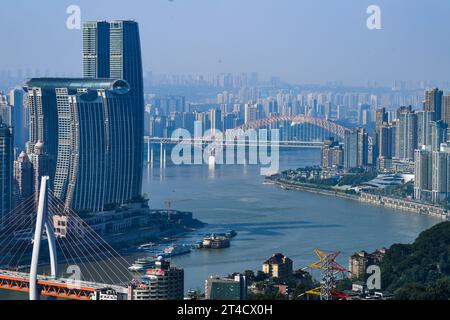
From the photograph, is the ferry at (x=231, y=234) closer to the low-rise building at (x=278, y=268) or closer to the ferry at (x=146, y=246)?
the ferry at (x=146, y=246)

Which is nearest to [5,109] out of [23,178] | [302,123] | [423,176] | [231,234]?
[23,178]

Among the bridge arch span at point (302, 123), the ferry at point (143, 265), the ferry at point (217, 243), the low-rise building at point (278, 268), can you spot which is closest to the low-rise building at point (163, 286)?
the low-rise building at point (278, 268)

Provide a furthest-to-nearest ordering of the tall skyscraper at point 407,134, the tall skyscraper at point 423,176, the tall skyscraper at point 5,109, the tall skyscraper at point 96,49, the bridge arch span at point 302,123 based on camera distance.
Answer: the bridge arch span at point 302,123 → the tall skyscraper at point 407,134 → the tall skyscraper at point 423,176 → the tall skyscraper at point 5,109 → the tall skyscraper at point 96,49

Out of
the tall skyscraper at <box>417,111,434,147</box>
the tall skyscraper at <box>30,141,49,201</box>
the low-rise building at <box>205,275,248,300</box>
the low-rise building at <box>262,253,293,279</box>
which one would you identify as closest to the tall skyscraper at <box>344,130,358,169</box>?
the tall skyscraper at <box>417,111,434,147</box>

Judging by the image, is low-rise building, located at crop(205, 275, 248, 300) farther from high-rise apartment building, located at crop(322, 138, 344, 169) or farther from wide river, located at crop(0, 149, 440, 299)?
high-rise apartment building, located at crop(322, 138, 344, 169)

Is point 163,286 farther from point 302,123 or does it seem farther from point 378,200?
point 302,123
